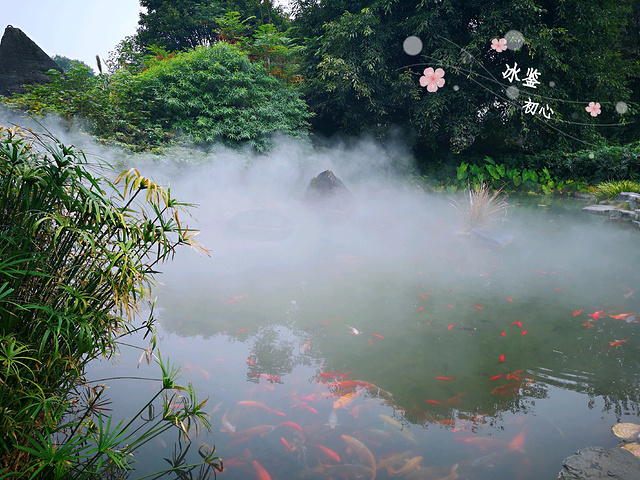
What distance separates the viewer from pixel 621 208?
22.8 feet

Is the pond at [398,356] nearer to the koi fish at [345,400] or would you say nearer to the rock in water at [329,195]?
the koi fish at [345,400]

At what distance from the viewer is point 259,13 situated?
17.5 meters

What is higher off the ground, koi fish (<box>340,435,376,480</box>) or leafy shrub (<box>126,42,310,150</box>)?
leafy shrub (<box>126,42,310,150</box>)

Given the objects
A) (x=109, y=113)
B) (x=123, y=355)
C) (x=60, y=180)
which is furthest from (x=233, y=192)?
(x=60, y=180)

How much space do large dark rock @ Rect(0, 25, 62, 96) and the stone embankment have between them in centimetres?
1098

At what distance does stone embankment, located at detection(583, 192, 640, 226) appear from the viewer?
6.53 meters

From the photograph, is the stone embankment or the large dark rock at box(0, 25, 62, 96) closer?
the stone embankment

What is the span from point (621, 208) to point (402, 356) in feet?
21.0

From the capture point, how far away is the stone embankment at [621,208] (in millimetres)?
6531

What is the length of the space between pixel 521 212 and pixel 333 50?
18.1 ft

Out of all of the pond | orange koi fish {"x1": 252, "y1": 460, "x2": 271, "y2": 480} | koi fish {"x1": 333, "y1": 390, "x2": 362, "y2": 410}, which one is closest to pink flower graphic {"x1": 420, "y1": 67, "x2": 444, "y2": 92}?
the pond

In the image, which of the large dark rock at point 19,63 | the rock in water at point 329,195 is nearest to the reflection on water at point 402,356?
the rock in water at point 329,195

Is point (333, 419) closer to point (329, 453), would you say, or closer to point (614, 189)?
point (329, 453)

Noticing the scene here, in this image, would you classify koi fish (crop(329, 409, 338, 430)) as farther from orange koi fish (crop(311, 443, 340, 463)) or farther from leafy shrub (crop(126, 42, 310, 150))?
leafy shrub (crop(126, 42, 310, 150))
